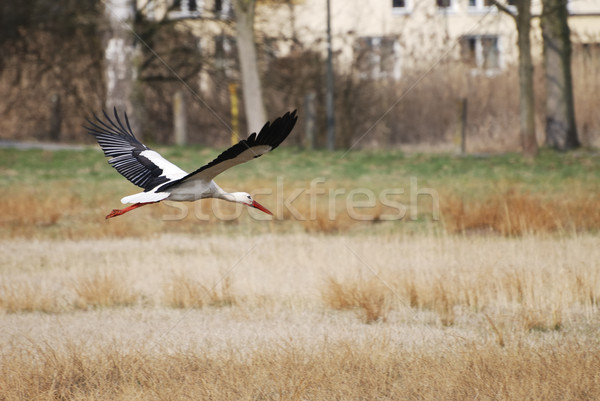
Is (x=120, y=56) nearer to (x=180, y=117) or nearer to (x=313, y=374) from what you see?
(x=180, y=117)

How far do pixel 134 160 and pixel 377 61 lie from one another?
18.6 metres

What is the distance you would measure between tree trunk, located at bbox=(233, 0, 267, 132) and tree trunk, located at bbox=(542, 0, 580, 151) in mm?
6454

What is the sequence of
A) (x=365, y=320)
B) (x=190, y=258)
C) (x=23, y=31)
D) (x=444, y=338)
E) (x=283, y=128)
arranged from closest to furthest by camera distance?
(x=283, y=128) → (x=444, y=338) → (x=365, y=320) → (x=190, y=258) → (x=23, y=31)

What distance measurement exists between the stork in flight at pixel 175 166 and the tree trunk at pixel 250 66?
1185 cm

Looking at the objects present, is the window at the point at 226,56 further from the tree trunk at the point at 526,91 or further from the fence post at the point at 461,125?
the tree trunk at the point at 526,91

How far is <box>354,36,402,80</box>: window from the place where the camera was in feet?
85.2

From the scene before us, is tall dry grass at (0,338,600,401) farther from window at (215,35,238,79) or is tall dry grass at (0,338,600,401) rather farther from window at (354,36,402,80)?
window at (215,35,238,79)

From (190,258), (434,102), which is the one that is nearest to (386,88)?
(434,102)

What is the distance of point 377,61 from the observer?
26.7 meters

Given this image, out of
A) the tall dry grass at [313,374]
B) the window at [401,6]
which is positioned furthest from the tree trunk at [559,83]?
the window at [401,6]

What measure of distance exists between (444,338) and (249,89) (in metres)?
14.6

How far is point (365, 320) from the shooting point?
8.32 meters

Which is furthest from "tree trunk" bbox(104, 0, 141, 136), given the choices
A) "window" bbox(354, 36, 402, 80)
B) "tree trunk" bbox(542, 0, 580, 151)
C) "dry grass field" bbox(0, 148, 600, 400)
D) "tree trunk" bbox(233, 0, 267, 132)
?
"tree trunk" bbox(542, 0, 580, 151)

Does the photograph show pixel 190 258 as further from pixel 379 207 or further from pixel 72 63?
pixel 72 63
